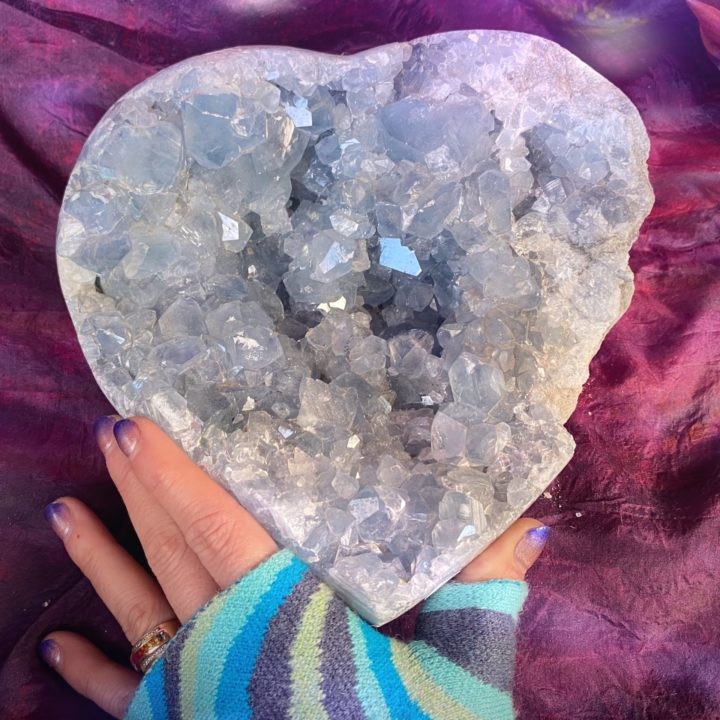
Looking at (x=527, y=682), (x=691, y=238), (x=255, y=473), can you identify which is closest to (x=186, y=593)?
(x=255, y=473)

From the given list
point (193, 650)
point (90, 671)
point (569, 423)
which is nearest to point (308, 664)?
point (193, 650)

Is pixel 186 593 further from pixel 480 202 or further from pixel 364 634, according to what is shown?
pixel 480 202

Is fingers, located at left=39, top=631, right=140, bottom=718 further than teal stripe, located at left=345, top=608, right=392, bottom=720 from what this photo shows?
Yes

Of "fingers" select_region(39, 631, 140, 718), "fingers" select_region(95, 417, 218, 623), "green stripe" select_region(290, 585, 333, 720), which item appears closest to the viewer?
"green stripe" select_region(290, 585, 333, 720)

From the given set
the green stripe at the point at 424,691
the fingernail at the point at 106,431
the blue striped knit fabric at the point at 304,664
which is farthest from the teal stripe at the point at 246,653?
the fingernail at the point at 106,431

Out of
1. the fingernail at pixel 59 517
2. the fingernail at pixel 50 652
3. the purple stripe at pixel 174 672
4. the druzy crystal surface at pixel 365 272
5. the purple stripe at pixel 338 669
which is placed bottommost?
the fingernail at pixel 50 652

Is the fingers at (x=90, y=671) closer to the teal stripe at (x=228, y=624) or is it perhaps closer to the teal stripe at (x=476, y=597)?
the teal stripe at (x=228, y=624)

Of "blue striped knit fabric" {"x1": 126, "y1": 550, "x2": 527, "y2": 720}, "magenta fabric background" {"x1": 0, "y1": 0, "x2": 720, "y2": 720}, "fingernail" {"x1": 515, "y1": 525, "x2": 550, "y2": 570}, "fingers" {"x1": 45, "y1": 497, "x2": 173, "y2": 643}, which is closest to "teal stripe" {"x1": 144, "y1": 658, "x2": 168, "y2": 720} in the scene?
"blue striped knit fabric" {"x1": 126, "y1": 550, "x2": 527, "y2": 720}

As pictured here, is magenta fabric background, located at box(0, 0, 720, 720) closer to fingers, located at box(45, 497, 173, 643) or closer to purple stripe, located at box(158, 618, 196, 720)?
fingers, located at box(45, 497, 173, 643)
